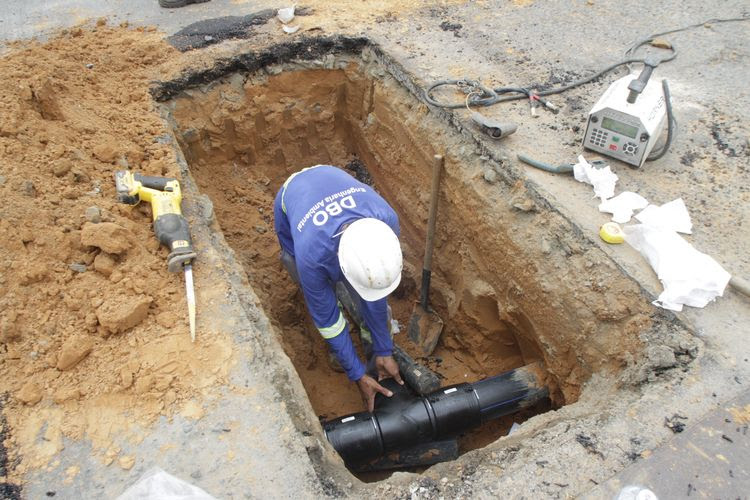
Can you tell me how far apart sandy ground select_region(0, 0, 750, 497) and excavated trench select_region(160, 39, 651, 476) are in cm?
8

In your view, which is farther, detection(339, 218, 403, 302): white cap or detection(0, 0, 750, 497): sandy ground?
detection(339, 218, 403, 302): white cap

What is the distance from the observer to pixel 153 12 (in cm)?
527

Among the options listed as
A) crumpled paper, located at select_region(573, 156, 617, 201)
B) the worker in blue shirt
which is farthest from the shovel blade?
crumpled paper, located at select_region(573, 156, 617, 201)

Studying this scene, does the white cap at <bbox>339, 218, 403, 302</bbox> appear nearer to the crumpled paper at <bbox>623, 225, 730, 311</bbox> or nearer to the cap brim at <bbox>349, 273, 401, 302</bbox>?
the cap brim at <bbox>349, 273, 401, 302</bbox>

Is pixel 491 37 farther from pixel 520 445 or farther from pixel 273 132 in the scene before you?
pixel 520 445

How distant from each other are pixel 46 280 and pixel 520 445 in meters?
2.49

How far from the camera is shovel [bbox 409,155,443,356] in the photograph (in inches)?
152

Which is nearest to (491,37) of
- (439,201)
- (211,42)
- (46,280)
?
(439,201)

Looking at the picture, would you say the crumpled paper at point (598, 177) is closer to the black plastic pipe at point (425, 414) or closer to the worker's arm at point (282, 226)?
the black plastic pipe at point (425, 414)

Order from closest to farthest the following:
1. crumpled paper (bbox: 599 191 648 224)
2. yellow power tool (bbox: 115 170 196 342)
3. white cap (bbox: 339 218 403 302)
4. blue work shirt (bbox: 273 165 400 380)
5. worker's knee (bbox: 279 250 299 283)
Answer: white cap (bbox: 339 218 403 302), yellow power tool (bbox: 115 170 196 342), blue work shirt (bbox: 273 165 400 380), crumpled paper (bbox: 599 191 648 224), worker's knee (bbox: 279 250 299 283)

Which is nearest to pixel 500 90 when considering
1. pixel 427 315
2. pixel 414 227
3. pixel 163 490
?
pixel 414 227

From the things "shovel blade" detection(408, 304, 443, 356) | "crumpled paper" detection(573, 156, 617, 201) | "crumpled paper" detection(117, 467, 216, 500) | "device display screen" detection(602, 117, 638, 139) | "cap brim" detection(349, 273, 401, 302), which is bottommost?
"shovel blade" detection(408, 304, 443, 356)

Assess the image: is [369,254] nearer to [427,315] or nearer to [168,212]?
[168,212]

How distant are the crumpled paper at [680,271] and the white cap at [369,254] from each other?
137 centimetres
